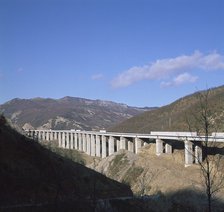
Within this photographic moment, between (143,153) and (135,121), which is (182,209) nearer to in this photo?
(143,153)

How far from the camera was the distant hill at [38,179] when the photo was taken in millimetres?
24084

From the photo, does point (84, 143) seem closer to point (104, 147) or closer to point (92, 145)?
point (92, 145)

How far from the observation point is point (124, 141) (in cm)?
11775

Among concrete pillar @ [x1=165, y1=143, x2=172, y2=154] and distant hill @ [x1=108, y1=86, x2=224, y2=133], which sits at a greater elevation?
distant hill @ [x1=108, y1=86, x2=224, y2=133]

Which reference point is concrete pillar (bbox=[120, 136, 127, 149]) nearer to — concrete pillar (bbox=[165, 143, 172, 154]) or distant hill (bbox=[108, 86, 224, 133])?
concrete pillar (bbox=[165, 143, 172, 154])

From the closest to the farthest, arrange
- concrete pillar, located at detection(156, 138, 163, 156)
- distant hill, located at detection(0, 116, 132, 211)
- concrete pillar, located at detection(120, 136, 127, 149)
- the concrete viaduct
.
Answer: distant hill, located at detection(0, 116, 132, 211), the concrete viaduct, concrete pillar, located at detection(156, 138, 163, 156), concrete pillar, located at detection(120, 136, 127, 149)

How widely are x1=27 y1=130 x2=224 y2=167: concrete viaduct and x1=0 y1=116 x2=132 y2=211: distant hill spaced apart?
16.4m

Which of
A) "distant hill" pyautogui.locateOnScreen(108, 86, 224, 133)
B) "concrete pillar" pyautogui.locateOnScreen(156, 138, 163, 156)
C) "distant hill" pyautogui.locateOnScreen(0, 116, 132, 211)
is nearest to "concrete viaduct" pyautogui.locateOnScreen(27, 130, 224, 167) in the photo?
"concrete pillar" pyautogui.locateOnScreen(156, 138, 163, 156)

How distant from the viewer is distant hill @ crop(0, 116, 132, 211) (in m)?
24.1

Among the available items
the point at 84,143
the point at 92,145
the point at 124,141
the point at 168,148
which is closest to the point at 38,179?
the point at 168,148

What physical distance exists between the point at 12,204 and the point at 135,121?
166 m

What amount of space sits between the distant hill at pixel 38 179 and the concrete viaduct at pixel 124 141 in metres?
16.4

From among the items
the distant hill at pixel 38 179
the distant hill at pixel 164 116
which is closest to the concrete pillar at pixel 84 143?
the distant hill at pixel 164 116

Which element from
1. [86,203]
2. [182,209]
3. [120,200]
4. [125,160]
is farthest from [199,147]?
[86,203]
